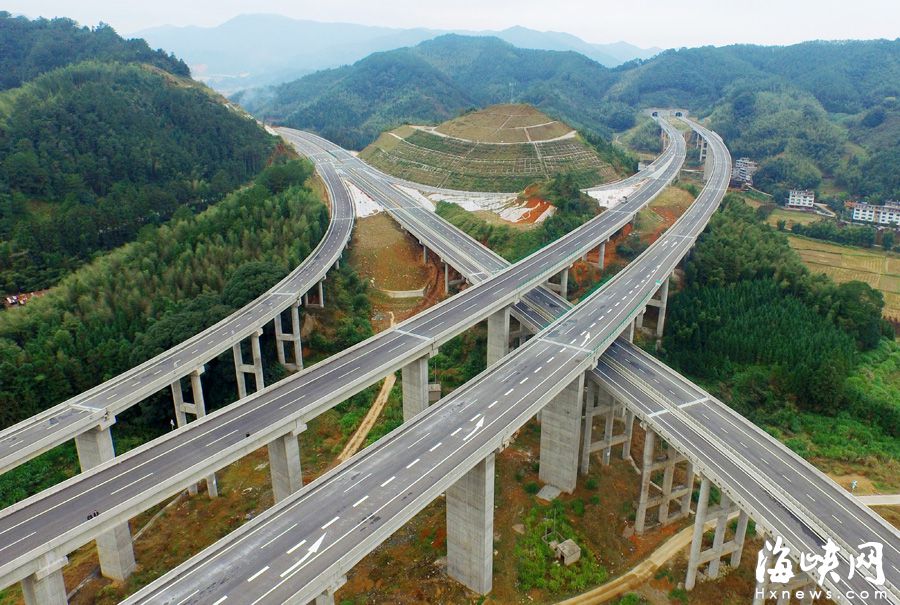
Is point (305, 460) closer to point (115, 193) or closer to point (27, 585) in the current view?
point (27, 585)

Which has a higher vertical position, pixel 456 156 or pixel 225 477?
pixel 456 156

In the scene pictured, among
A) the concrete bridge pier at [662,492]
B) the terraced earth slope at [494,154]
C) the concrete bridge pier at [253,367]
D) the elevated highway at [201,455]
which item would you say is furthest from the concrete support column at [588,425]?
the terraced earth slope at [494,154]

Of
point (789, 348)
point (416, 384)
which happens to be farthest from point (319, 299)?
point (789, 348)

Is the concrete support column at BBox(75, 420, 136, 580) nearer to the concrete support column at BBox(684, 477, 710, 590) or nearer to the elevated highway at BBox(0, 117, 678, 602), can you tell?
the elevated highway at BBox(0, 117, 678, 602)

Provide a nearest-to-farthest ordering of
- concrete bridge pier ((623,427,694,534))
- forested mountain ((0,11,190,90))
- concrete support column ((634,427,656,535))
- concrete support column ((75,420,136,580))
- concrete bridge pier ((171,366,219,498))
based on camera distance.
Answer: concrete support column ((75,420,136,580)), concrete support column ((634,427,656,535)), concrete bridge pier ((623,427,694,534)), concrete bridge pier ((171,366,219,498)), forested mountain ((0,11,190,90))

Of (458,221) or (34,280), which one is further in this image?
(458,221)

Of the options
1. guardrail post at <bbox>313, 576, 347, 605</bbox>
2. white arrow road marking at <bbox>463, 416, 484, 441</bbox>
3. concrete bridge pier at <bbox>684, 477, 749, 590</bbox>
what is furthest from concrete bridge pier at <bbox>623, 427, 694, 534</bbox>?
guardrail post at <bbox>313, 576, 347, 605</bbox>

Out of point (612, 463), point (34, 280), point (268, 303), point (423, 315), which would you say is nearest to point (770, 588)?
point (612, 463)
